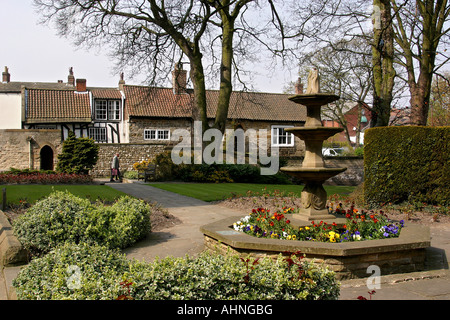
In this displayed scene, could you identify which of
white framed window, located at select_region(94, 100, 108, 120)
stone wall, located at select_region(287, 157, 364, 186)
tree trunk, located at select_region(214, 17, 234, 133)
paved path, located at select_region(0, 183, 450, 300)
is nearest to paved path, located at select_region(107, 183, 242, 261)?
paved path, located at select_region(0, 183, 450, 300)

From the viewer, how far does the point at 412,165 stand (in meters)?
11.3

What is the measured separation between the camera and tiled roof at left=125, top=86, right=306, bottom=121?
32719 mm

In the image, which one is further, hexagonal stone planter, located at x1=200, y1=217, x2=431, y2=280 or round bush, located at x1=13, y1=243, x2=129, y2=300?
hexagonal stone planter, located at x1=200, y1=217, x2=431, y2=280

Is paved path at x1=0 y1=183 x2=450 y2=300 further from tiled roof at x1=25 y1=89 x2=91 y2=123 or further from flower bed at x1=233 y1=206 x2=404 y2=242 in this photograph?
tiled roof at x1=25 y1=89 x2=91 y2=123

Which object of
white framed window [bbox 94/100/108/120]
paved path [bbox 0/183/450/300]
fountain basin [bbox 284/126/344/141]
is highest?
white framed window [bbox 94/100/108/120]

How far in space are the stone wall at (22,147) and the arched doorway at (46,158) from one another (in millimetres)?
1970

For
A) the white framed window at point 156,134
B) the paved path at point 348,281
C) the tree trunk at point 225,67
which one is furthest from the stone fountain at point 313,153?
the white framed window at point 156,134

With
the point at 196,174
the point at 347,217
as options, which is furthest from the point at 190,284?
the point at 196,174

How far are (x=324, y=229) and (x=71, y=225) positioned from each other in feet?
14.0

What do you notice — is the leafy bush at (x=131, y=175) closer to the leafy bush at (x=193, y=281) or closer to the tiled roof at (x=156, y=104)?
the tiled roof at (x=156, y=104)

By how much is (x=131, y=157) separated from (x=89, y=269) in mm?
25158

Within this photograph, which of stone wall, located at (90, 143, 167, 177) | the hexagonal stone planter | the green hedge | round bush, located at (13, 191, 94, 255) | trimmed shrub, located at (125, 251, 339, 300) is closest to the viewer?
trimmed shrub, located at (125, 251, 339, 300)

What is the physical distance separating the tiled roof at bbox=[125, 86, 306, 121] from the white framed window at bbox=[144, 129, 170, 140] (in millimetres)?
1289
